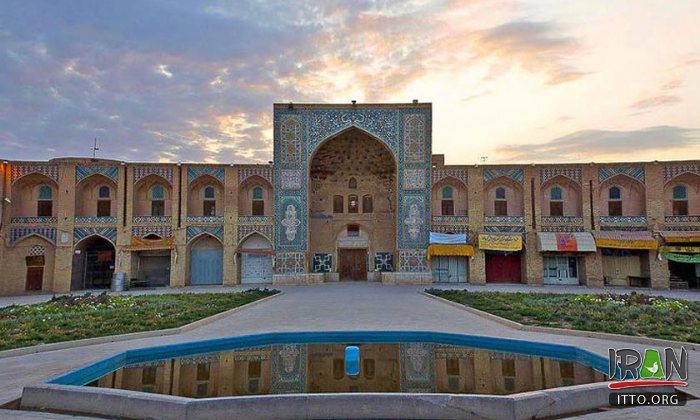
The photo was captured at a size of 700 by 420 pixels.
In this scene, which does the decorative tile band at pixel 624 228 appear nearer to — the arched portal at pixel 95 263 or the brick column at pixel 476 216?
the brick column at pixel 476 216

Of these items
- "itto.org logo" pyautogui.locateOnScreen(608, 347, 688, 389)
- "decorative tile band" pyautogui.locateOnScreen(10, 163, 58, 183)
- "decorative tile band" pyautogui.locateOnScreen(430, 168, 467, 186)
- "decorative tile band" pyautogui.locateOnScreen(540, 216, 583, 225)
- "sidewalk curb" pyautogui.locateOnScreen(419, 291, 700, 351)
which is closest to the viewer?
"itto.org logo" pyautogui.locateOnScreen(608, 347, 688, 389)

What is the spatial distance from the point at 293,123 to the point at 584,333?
58.6ft

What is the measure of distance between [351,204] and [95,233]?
1329 cm

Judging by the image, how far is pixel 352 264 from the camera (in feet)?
80.1

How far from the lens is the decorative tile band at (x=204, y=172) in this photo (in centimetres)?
2275

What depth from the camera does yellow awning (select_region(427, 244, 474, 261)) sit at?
71.9 ft

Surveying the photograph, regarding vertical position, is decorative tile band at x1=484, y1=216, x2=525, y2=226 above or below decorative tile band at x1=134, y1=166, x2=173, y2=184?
below

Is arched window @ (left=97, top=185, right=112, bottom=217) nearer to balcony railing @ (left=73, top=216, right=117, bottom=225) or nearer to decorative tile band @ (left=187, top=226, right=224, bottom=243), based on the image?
balcony railing @ (left=73, top=216, right=117, bottom=225)

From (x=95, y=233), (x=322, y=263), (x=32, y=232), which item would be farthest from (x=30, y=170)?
(x=322, y=263)

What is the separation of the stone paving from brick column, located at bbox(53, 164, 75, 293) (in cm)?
1192

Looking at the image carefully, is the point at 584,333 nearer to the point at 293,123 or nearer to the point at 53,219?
the point at 293,123

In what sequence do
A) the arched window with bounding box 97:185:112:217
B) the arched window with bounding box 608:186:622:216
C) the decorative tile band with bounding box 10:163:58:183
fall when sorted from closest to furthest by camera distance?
1. the decorative tile band with bounding box 10:163:58:183
2. the arched window with bounding box 608:186:622:216
3. the arched window with bounding box 97:185:112:217

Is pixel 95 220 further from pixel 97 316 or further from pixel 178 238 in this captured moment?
pixel 97 316

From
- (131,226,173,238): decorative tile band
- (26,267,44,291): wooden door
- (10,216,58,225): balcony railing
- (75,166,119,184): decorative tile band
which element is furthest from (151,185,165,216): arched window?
(26,267,44,291): wooden door
